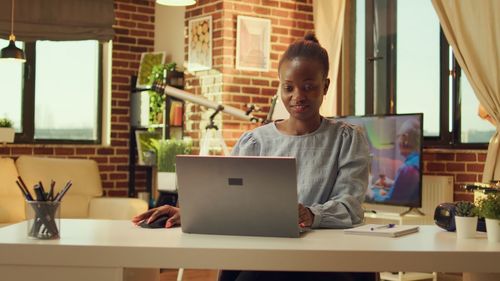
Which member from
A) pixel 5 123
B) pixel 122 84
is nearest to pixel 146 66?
pixel 122 84

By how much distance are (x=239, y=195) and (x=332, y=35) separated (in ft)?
13.7

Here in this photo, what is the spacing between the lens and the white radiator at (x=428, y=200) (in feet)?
16.0

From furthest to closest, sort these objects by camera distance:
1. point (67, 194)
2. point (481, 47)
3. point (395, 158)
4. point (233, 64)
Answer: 1. point (67, 194)
2. point (233, 64)
3. point (395, 158)
4. point (481, 47)

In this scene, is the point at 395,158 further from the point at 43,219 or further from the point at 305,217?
the point at 43,219

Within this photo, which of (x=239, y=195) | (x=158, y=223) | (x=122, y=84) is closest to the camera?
(x=239, y=195)

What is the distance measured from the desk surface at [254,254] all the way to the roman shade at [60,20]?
494 centimetres

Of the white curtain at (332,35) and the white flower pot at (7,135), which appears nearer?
the white curtain at (332,35)

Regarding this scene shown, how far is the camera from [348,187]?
7.04 feet

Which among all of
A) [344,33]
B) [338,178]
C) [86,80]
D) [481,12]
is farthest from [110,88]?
[338,178]

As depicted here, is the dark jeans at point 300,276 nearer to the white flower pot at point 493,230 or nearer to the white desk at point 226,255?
the white desk at point 226,255

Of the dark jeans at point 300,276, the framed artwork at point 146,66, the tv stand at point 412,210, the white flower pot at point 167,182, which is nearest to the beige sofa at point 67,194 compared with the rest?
the white flower pot at point 167,182

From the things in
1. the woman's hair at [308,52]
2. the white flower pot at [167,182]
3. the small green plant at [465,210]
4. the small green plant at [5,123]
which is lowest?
the white flower pot at [167,182]

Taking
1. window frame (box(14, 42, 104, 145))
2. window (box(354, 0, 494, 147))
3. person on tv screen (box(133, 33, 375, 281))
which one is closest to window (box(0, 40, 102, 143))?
window frame (box(14, 42, 104, 145))

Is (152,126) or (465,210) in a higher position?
(152,126)
